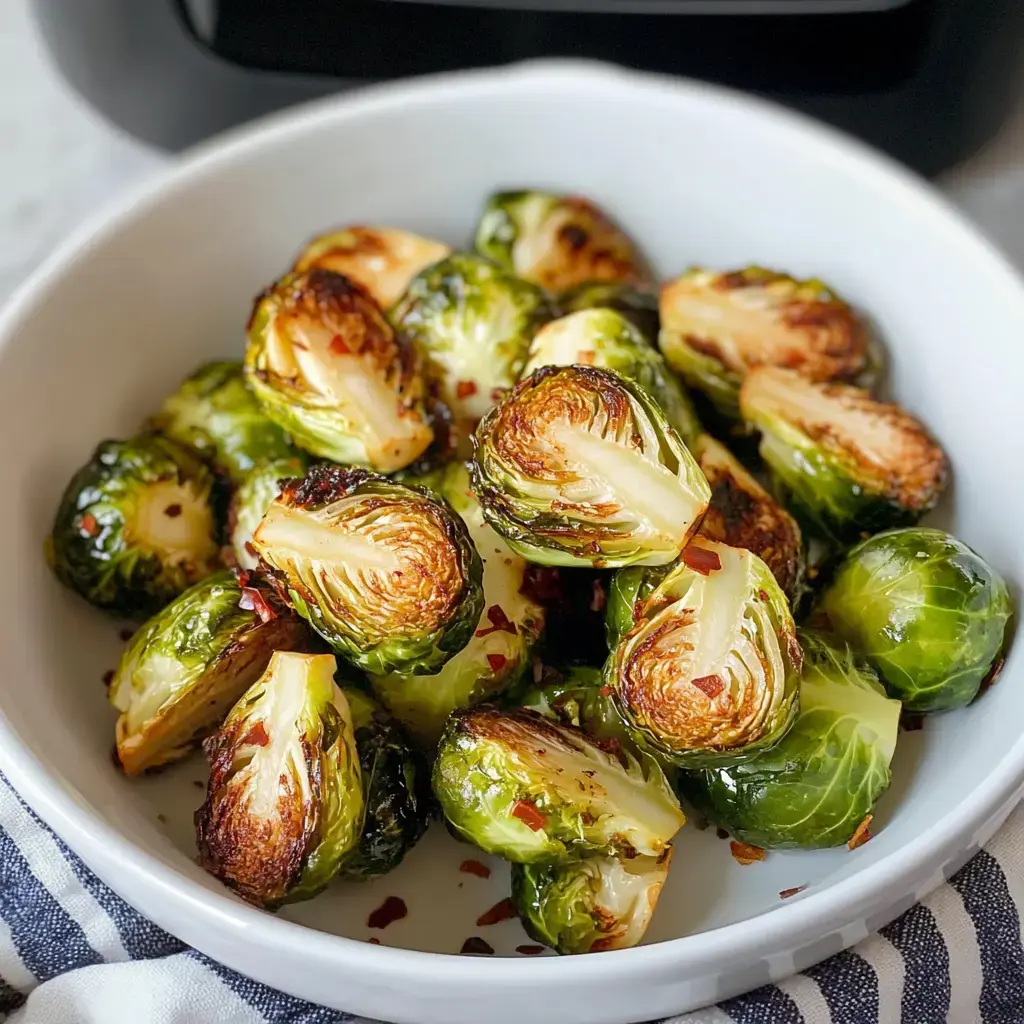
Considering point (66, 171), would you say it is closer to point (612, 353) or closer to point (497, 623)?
point (612, 353)

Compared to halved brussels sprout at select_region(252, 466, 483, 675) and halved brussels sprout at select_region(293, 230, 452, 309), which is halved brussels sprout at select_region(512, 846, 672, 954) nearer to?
halved brussels sprout at select_region(252, 466, 483, 675)

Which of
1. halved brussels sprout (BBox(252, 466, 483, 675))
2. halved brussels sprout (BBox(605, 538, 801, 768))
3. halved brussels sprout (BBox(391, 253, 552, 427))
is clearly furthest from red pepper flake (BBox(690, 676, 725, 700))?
halved brussels sprout (BBox(391, 253, 552, 427))

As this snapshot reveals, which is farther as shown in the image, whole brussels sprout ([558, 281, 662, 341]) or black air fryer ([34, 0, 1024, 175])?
black air fryer ([34, 0, 1024, 175])

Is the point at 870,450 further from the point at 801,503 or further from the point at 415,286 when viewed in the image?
the point at 415,286

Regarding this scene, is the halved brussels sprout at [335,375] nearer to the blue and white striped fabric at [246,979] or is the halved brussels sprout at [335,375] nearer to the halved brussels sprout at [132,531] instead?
the halved brussels sprout at [132,531]

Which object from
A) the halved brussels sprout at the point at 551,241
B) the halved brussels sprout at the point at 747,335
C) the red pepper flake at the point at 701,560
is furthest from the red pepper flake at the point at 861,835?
the halved brussels sprout at the point at 551,241

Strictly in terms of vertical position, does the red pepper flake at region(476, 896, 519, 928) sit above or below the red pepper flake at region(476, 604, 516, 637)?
below
